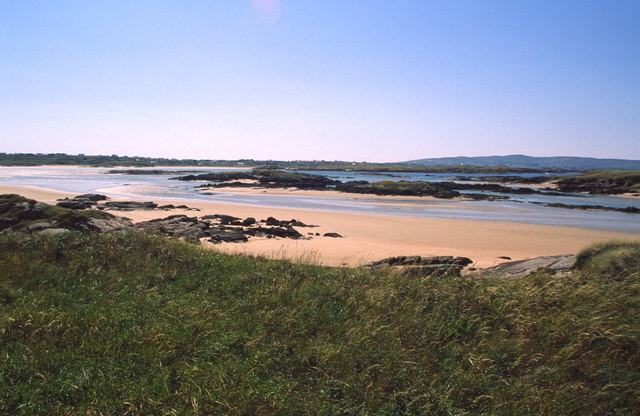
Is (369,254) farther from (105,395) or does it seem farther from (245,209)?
(245,209)

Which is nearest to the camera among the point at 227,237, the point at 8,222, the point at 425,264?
the point at 425,264

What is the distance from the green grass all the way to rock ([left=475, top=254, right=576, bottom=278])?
8.91 feet

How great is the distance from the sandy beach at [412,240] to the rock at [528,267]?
2.20 m

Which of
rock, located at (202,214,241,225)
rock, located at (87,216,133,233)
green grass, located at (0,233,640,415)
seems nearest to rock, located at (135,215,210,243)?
rock, located at (87,216,133,233)

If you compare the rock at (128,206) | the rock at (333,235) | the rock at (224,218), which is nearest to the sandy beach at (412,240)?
the rock at (333,235)

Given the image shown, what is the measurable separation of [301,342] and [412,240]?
1758cm

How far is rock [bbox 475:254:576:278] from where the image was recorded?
11.5 m

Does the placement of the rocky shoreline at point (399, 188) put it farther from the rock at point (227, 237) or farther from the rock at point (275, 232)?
the rock at point (227, 237)

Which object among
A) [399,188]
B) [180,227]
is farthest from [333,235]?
[399,188]

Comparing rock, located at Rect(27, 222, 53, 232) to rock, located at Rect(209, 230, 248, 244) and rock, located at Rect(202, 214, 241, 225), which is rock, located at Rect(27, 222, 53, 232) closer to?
rock, located at Rect(209, 230, 248, 244)

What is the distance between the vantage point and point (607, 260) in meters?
9.68

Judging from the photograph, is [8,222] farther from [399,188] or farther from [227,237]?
[399,188]

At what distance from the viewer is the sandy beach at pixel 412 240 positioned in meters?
17.6

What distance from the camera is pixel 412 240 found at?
22359 mm
